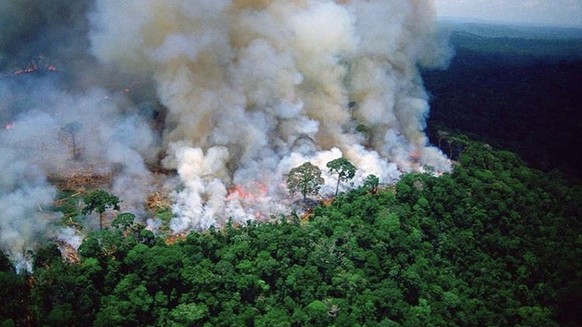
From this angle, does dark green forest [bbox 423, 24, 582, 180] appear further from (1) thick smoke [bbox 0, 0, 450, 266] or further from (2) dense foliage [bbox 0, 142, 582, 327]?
(2) dense foliage [bbox 0, 142, 582, 327]

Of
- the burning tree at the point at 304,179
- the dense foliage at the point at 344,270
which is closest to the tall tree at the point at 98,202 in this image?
the dense foliage at the point at 344,270

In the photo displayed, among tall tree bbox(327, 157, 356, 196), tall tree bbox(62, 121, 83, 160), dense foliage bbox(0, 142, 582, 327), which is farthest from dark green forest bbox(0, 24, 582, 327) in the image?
tall tree bbox(62, 121, 83, 160)

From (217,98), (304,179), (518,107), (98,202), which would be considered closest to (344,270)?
(304,179)

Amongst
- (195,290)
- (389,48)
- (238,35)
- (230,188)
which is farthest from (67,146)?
(389,48)

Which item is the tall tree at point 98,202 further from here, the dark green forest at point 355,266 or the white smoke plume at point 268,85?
the white smoke plume at point 268,85

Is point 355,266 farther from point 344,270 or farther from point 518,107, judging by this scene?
point 518,107

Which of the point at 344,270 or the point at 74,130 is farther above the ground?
the point at 74,130
